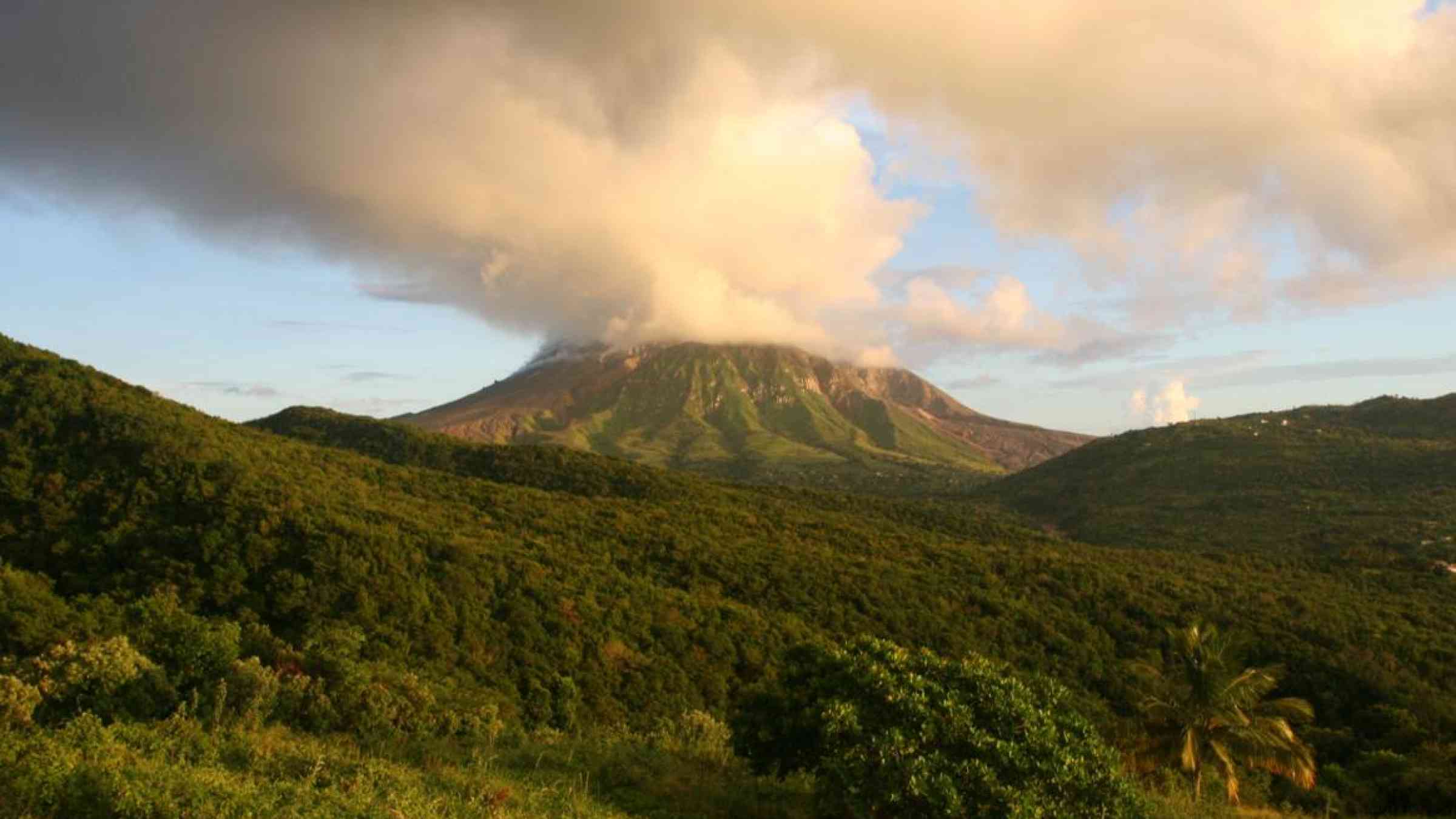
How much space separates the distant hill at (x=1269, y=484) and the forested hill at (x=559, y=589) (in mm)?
17345

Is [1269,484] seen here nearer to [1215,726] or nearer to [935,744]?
[1215,726]

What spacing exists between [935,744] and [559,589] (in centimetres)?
3021

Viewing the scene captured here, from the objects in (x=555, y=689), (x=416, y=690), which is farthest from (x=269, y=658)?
(x=555, y=689)

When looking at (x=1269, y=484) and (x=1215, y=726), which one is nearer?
(x=1215, y=726)

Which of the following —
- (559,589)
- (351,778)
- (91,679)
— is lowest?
(559,589)

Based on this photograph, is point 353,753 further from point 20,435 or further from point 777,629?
point 20,435

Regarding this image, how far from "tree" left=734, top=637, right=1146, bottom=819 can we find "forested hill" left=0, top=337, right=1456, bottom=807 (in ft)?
36.0

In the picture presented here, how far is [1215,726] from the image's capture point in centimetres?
2277

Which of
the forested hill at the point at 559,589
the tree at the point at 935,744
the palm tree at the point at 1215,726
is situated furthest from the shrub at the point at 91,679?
the palm tree at the point at 1215,726

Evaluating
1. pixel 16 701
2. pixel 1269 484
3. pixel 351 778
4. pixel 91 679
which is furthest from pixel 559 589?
pixel 1269 484

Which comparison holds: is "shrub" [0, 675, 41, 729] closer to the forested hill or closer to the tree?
the forested hill

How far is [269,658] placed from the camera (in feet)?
72.8

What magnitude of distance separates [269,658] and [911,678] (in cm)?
1715

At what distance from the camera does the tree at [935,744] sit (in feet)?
42.0
